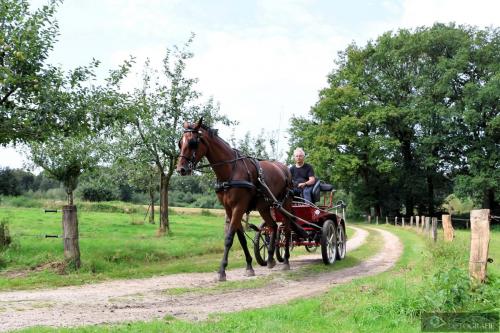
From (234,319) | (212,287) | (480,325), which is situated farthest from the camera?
(212,287)

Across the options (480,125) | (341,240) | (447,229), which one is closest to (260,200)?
(341,240)

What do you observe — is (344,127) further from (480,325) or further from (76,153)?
(480,325)

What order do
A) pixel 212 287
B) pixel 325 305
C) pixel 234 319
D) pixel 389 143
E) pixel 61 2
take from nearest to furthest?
1. pixel 234 319
2. pixel 325 305
3. pixel 212 287
4. pixel 61 2
5. pixel 389 143

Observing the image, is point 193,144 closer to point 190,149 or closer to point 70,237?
point 190,149

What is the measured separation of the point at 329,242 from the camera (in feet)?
41.5

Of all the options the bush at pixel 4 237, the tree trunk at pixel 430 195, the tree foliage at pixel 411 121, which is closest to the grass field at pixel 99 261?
the bush at pixel 4 237

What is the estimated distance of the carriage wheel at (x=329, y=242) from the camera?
1197 centimetres

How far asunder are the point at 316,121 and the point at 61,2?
1664 inches

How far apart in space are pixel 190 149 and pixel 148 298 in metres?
2.99

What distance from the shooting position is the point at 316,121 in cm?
5359

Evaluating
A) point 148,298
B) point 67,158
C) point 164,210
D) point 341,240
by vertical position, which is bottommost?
point 148,298

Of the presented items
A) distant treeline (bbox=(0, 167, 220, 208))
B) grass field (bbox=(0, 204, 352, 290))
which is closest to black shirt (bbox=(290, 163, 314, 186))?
grass field (bbox=(0, 204, 352, 290))

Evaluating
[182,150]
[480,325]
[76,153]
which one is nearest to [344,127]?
[76,153]

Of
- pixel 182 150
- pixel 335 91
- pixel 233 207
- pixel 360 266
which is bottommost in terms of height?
pixel 360 266
